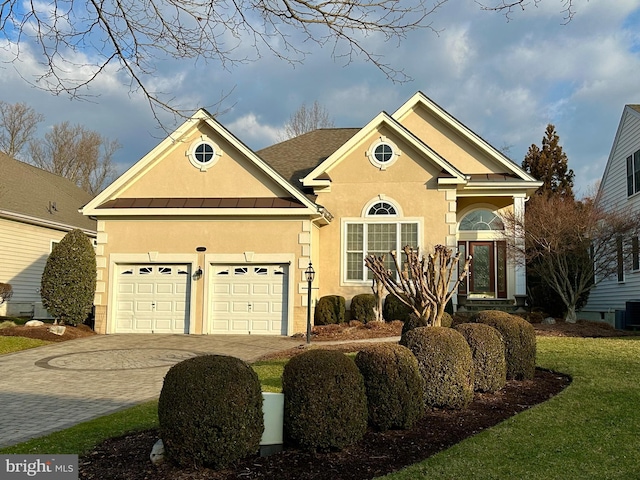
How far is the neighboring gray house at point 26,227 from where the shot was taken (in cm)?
2175

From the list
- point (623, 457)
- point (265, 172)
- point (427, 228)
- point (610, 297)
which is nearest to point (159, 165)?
point (265, 172)

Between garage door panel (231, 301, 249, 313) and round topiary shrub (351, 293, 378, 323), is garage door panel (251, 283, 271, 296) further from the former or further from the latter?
round topiary shrub (351, 293, 378, 323)

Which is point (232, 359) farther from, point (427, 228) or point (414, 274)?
point (427, 228)

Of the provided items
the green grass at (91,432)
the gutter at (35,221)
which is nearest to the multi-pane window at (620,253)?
the green grass at (91,432)

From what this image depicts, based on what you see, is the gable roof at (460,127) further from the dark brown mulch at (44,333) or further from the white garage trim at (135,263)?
the dark brown mulch at (44,333)

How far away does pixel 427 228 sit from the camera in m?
18.0

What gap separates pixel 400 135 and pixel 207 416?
47.8 feet

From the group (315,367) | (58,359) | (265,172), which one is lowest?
(58,359)

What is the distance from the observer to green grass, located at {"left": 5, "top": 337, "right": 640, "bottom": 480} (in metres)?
4.77

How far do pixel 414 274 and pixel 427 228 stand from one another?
8876 millimetres

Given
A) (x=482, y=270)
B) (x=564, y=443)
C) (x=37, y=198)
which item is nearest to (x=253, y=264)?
(x=482, y=270)

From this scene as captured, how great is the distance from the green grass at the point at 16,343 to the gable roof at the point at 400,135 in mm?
8889

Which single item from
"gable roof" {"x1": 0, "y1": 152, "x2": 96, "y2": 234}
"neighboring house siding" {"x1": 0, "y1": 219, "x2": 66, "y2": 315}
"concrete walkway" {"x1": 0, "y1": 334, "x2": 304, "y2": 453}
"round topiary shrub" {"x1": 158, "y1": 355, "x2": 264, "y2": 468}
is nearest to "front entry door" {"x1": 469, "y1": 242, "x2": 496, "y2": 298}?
"concrete walkway" {"x1": 0, "y1": 334, "x2": 304, "y2": 453}

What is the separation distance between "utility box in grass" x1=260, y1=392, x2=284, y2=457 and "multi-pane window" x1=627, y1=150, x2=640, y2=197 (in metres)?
19.9
